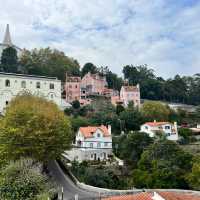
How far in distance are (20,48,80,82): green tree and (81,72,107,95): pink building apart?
4.26m

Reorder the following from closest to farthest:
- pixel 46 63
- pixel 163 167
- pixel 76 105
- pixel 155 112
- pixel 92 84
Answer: pixel 163 167 < pixel 155 112 < pixel 76 105 < pixel 46 63 < pixel 92 84

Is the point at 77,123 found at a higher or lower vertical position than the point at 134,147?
higher

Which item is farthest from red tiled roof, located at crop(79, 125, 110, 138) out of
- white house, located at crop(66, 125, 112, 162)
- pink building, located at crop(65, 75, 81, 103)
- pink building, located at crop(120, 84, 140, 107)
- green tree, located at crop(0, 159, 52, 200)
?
pink building, located at crop(65, 75, 81, 103)

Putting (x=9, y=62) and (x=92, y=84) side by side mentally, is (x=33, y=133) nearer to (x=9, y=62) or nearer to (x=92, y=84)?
(x=9, y=62)

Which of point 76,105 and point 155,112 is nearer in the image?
point 155,112

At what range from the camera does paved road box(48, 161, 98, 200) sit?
1178 inches

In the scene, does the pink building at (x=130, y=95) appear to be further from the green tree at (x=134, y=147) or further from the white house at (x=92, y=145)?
the green tree at (x=134, y=147)

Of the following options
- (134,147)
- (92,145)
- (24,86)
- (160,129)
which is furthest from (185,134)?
(24,86)

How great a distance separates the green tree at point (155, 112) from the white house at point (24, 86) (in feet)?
51.4

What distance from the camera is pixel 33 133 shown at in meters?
31.6

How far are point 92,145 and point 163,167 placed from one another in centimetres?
1472

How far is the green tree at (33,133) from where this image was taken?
102 feet

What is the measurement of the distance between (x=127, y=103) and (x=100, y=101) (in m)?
6.38

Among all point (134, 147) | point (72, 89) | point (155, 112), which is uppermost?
point (72, 89)
